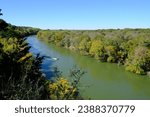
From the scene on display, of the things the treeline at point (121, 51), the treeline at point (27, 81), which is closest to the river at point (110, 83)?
the treeline at point (121, 51)

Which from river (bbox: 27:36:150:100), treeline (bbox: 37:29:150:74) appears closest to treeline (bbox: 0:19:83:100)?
river (bbox: 27:36:150:100)

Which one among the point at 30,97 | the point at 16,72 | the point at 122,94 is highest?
the point at 30,97

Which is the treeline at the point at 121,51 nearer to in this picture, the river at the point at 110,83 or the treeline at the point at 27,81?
the river at the point at 110,83

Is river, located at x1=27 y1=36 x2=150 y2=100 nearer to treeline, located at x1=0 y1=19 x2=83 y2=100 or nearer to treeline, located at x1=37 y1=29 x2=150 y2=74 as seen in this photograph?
treeline, located at x1=37 y1=29 x2=150 y2=74

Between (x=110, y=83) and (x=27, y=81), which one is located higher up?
(x=27, y=81)

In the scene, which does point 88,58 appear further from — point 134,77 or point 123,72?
point 134,77

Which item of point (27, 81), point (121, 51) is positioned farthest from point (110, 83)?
point (27, 81)

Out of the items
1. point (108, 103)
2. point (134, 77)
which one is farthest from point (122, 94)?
A: point (108, 103)

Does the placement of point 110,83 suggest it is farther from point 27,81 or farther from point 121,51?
point 27,81
